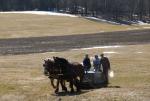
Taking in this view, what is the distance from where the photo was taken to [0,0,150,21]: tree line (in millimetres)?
161500

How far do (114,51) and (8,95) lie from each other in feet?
92.3

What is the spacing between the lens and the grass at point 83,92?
2202cm

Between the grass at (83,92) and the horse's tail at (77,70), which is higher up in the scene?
the horse's tail at (77,70)

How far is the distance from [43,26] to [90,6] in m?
65.1

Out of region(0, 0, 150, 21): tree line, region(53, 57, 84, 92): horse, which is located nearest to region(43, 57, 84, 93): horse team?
region(53, 57, 84, 92): horse

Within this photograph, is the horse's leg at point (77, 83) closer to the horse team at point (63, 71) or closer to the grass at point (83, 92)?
the horse team at point (63, 71)

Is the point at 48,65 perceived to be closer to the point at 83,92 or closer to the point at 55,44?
the point at 83,92

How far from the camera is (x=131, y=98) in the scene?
68.6 ft

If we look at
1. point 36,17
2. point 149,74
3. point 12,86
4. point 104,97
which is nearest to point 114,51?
point 149,74

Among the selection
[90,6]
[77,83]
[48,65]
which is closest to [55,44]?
[77,83]

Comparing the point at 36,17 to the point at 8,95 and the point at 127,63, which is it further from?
the point at 8,95

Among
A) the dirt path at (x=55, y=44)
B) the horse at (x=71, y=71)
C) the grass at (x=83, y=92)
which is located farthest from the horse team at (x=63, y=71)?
the dirt path at (x=55, y=44)

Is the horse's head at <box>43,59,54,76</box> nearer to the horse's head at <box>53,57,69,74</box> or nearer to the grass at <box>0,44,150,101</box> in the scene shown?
the horse's head at <box>53,57,69,74</box>

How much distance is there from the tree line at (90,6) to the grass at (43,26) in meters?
32.6
